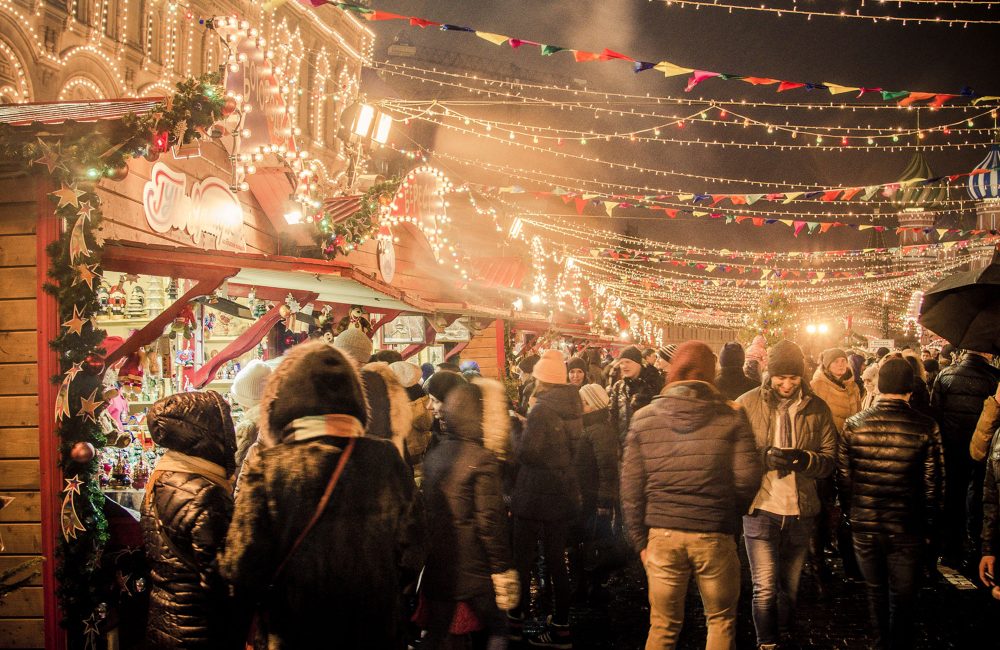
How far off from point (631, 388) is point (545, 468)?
263cm

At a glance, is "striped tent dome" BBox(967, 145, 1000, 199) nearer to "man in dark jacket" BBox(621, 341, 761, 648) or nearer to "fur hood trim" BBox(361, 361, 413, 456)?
"man in dark jacket" BBox(621, 341, 761, 648)

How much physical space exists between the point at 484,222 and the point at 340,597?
1886 cm

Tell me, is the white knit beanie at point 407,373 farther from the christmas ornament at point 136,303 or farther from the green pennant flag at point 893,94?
the green pennant flag at point 893,94

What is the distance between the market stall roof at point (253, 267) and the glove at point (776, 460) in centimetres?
412

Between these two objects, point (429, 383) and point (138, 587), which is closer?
point (429, 383)

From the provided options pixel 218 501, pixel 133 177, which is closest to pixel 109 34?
pixel 133 177

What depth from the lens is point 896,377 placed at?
471 cm

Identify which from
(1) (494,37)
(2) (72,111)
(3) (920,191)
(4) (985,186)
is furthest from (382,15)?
(3) (920,191)

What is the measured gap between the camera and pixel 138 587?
523 cm

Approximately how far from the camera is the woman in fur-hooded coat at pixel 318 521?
9.07 feet

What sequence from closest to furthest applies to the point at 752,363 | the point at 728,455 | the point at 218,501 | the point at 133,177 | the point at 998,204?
the point at 218,501
the point at 728,455
the point at 133,177
the point at 752,363
the point at 998,204

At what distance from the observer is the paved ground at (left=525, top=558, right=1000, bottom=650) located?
18.2 ft

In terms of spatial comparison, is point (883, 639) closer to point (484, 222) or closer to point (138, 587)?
point (138, 587)

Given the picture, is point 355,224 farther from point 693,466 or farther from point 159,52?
point 693,466
